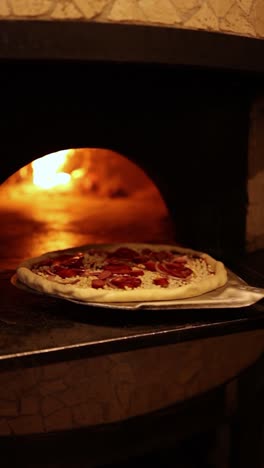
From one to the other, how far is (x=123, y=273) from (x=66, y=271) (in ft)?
0.59

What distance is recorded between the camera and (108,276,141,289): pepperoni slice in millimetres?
1789

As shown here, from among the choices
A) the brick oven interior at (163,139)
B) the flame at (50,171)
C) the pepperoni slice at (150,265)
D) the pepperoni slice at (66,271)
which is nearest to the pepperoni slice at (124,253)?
the pepperoni slice at (150,265)

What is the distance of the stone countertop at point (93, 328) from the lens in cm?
154

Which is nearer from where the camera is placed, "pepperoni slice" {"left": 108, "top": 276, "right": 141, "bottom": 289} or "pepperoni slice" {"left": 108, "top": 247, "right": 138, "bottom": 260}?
"pepperoni slice" {"left": 108, "top": 276, "right": 141, "bottom": 289}

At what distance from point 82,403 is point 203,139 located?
1.22 metres

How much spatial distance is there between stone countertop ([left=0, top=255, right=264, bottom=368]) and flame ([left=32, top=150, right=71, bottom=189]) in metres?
2.64

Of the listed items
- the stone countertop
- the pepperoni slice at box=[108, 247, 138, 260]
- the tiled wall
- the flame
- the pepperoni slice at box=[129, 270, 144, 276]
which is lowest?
the stone countertop

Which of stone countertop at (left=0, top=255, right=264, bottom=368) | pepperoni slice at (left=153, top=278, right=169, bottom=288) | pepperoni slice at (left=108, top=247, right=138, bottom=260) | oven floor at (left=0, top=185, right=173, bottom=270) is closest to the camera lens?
stone countertop at (left=0, top=255, right=264, bottom=368)

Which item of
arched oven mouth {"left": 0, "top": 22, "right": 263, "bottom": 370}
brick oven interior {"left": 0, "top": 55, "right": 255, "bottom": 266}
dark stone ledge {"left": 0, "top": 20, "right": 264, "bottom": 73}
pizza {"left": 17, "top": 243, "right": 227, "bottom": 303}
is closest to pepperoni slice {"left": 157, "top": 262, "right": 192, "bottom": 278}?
pizza {"left": 17, "top": 243, "right": 227, "bottom": 303}

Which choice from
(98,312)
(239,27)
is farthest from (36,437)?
(239,27)

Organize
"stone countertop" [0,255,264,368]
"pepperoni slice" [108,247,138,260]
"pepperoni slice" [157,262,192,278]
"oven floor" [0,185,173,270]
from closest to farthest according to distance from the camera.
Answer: "stone countertop" [0,255,264,368] < "pepperoni slice" [157,262,192,278] < "pepperoni slice" [108,247,138,260] < "oven floor" [0,185,173,270]

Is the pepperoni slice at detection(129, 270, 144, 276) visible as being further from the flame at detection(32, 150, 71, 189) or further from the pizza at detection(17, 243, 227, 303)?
the flame at detection(32, 150, 71, 189)

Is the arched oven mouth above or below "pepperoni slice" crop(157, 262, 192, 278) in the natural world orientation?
above

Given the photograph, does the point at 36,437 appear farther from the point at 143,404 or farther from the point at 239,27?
the point at 239,27
